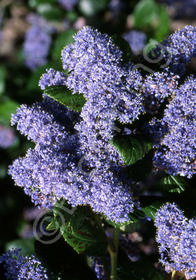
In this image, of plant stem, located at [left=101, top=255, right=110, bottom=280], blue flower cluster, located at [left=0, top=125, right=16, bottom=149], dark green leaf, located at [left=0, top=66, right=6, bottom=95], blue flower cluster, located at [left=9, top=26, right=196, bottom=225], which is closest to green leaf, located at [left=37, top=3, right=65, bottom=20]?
dark green leaf, located at [left=0, top=66, right=6, bottom=95]

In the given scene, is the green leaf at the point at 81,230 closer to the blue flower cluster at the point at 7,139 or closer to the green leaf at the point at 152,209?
the green leaf at the point at 152,209

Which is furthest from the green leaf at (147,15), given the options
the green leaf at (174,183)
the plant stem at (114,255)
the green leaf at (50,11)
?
the plant stem at (114,255)

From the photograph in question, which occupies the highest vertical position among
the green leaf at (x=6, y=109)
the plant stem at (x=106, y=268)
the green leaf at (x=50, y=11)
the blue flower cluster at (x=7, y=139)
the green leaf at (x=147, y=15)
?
the green leaf at (x=50, y=11)

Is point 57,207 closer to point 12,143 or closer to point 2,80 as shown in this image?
point 12,143

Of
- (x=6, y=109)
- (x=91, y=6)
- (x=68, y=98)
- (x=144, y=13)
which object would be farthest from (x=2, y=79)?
(x=68, y=98)

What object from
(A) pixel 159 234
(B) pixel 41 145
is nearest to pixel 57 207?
(B) pixel 41 145

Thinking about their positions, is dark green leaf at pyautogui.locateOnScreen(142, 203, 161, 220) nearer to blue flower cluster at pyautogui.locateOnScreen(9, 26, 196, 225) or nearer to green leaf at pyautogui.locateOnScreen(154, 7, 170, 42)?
blue flower cluster at pyautogui.locateOnScreen(9, 26, 196, 225)

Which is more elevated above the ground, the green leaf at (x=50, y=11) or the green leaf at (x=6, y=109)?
the green leaf at (x=50, y=11)
